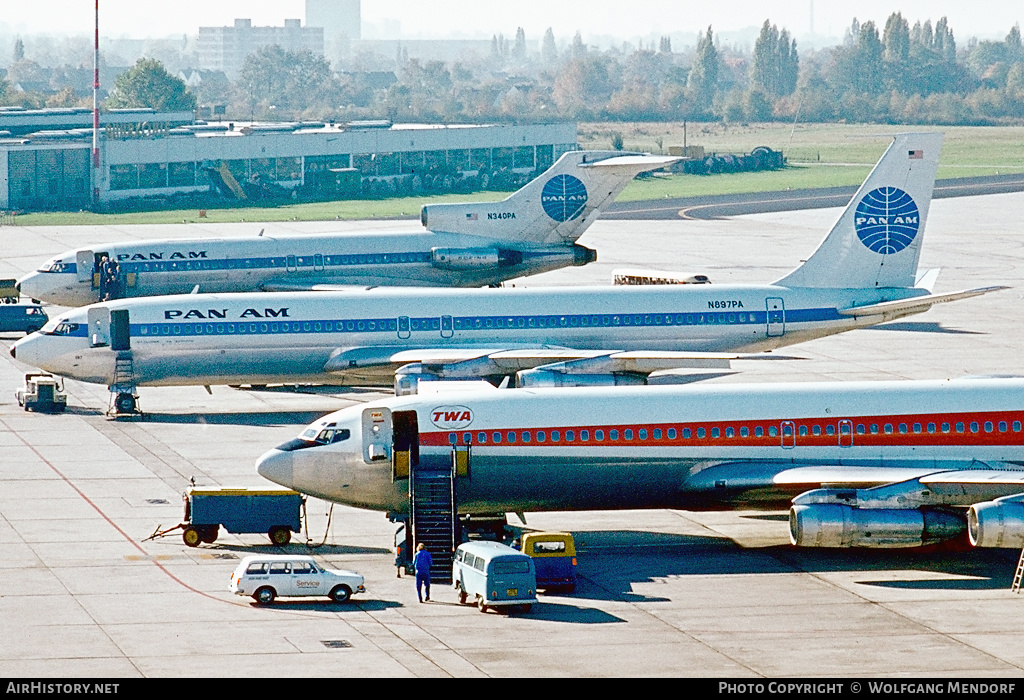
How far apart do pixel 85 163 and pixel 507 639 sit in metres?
133

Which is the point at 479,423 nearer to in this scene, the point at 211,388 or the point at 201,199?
the point at 211,388

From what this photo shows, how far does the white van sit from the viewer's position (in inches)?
1431

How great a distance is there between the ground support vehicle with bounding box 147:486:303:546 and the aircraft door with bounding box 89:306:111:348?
19.0m

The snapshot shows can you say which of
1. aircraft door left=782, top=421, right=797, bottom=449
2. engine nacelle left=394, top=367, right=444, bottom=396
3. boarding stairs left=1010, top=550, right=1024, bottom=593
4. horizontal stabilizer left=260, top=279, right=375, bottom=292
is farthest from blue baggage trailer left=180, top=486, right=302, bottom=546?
horizontal stabilizer left=260, top=279, right=375, bottom=292

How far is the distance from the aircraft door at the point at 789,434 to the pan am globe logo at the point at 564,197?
134 feet

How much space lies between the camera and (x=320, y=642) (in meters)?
33.0

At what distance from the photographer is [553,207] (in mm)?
81562

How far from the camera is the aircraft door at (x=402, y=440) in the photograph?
1610 inches

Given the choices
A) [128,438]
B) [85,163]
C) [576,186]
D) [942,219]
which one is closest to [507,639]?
[128,438]

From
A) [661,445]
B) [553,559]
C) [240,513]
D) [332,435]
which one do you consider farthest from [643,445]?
[240,513]

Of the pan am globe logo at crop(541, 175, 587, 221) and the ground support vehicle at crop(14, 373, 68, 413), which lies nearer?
the ground support vehicle at crop(14, 373, 68, 413)

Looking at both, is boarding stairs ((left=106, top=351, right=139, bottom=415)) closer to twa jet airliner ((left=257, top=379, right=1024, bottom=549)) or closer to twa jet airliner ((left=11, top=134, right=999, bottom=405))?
twa jet airliner ((left=11, top=134, right=999, bottom=405))

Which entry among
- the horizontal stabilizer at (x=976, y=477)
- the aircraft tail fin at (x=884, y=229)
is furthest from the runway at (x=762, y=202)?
the horizontal stabilizer at (x=976, y=477)

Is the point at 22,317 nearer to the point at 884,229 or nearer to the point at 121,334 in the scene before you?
A: the point at 121,334
